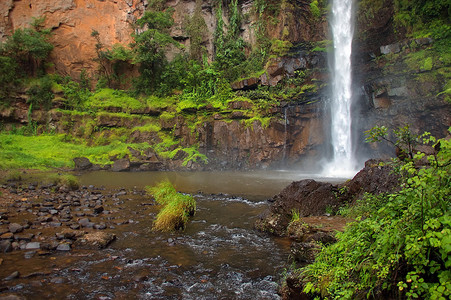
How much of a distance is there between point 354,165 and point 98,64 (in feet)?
99.2

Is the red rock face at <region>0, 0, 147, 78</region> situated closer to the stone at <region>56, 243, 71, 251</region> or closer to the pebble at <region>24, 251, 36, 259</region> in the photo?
the stone at <region>56, 243, 71, 251</region>

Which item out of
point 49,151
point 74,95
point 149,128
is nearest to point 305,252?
point 49,151

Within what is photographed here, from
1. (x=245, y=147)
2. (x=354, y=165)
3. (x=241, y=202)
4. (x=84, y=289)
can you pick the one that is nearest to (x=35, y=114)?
(x=245, y=147)

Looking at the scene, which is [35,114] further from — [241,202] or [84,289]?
[84,289]

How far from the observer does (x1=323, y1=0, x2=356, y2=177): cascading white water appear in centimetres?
2414

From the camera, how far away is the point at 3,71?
25.7 meters

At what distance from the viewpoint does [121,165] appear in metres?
21.0

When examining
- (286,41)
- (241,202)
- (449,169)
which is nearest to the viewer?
(449,169)

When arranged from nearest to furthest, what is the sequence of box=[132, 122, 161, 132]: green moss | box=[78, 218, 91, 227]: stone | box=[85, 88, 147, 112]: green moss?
box=[78, 218, 91, 227]: stone
box=[132, 122, 161, 132]: green moss
box=[85, 88, 147, 112]: green moss

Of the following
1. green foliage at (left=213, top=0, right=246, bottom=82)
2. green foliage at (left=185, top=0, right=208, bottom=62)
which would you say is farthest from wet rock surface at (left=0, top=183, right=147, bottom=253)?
green foliage at (left=185, top=0, right=208, bottom=62)

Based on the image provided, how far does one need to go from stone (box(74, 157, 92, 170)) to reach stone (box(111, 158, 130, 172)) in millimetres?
1834

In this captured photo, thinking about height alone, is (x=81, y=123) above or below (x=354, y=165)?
above

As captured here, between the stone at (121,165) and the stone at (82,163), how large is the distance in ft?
6.02

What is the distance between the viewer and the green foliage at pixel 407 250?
2.39 meters
